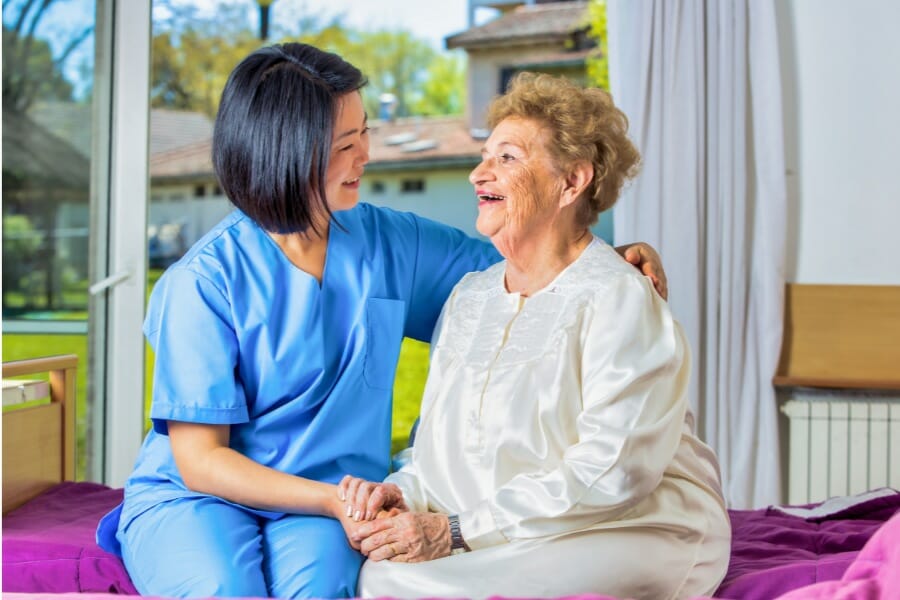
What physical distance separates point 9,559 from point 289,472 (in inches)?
21.0

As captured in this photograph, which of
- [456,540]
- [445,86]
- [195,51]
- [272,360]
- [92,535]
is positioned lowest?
[92,535]

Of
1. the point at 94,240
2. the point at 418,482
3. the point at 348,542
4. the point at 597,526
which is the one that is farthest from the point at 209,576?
the point at 94,240

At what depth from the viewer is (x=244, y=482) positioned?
5.57ft

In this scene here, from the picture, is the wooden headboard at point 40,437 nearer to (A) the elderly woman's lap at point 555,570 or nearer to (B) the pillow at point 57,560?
(B) the pillow at point 57,560

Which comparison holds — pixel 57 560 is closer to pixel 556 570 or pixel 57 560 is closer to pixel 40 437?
pixel 40 437

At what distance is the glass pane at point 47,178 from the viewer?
11.4ft

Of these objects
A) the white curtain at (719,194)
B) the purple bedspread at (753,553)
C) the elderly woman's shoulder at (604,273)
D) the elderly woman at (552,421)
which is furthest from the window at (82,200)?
the elderly woman's shoulder at (604,273)

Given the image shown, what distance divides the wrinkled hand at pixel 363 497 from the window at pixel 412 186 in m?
3.41

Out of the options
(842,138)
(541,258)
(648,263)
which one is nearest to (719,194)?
(842,138)

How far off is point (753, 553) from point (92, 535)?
4.27 feet

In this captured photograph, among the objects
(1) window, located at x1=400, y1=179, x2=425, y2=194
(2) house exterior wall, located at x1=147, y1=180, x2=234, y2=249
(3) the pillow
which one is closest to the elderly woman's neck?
(3) the pillow

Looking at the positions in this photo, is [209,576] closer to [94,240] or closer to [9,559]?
[9,559]

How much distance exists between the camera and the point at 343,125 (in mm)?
1814

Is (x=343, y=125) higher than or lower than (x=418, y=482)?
higher
